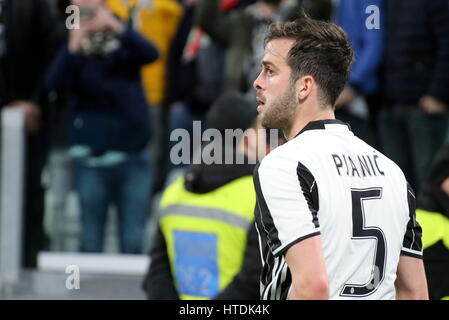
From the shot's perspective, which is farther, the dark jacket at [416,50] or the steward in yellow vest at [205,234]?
the dark jacket at [416,50]

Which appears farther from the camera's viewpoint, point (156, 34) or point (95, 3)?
point (156, 34)

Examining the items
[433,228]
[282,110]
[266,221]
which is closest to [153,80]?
[433,228]

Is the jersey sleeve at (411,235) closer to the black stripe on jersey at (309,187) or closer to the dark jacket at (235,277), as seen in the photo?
the black stripe on jersey at (309,187)

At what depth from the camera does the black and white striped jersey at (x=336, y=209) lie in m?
3.03

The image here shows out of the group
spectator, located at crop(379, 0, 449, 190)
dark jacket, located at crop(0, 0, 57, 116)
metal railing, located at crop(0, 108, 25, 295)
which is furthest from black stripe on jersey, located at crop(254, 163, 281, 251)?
dark jacket, located at crop(0, 0, 57, 116)

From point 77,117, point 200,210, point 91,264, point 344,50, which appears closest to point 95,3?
point 77,117

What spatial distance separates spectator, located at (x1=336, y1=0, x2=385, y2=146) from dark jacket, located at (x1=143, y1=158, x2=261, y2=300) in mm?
2672

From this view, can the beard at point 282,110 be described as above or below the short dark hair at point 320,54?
below

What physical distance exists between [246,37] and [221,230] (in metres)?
3.30

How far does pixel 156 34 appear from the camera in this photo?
8.56 meters

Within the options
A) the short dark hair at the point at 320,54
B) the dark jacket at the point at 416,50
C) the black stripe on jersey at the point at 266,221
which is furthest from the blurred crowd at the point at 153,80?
the black stripe on jersey at the point at 266,221

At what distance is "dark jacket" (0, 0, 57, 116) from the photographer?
8188mm

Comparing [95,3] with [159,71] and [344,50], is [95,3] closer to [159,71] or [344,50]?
[159,71]

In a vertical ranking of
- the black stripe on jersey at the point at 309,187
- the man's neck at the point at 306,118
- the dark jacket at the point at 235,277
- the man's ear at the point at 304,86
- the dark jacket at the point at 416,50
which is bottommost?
the dark jacket at the point at 235,277
